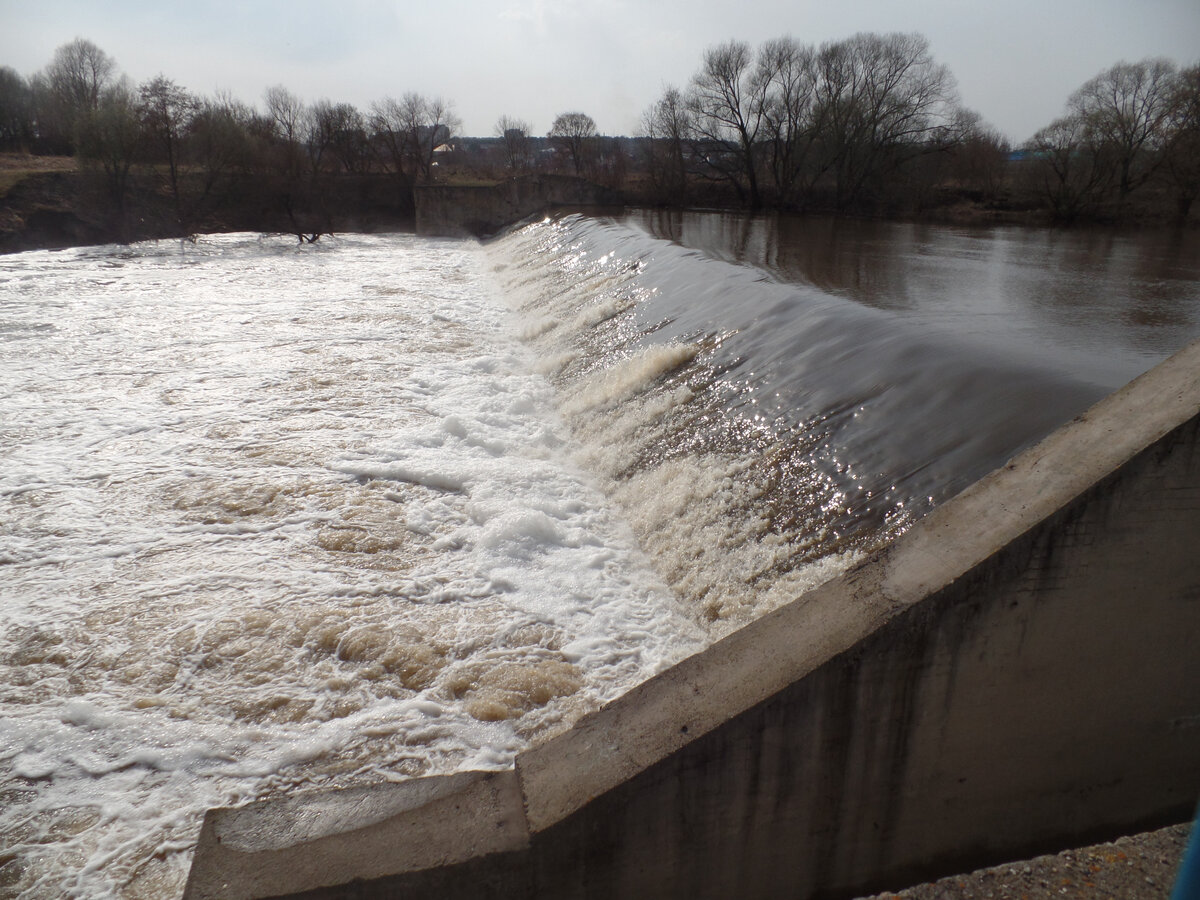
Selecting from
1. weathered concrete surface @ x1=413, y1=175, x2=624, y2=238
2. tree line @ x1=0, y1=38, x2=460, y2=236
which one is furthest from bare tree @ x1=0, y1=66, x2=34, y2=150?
weathered concrete surface @ x1=413, y1=175, x2=624, y2=238

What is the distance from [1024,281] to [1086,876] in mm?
9875

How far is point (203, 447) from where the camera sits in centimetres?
723

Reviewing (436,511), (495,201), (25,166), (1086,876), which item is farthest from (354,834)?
(25,166)

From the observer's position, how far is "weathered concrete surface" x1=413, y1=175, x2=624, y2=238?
101ft

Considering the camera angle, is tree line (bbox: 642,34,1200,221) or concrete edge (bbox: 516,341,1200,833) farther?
tree line (bbox: 642,34,1200,221)

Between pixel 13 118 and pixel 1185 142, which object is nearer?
pixel 1185 142

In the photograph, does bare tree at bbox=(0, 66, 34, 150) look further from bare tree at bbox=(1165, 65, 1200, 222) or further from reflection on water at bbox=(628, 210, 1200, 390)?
bare tree at bbox=(1165, 65, 1200, 222)

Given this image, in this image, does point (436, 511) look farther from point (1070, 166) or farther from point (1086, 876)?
point (1070, 166)

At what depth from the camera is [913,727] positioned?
8.64 feet

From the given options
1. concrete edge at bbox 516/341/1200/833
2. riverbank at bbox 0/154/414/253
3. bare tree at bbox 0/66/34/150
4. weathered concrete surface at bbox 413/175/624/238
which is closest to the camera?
concrete edge at bbox 516/341/1200/833

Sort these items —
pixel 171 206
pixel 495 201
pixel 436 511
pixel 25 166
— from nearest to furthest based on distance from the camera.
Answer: pixel 436 511 → pixel 495 201 → pixel 171 206 → pixel 25 166

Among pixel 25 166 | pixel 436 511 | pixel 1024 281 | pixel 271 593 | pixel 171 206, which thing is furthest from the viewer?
A: pixel 25 166

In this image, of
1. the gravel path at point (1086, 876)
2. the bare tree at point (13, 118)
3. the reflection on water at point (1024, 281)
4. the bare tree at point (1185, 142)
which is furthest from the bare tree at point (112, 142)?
the bare tree at point (1185, 142)

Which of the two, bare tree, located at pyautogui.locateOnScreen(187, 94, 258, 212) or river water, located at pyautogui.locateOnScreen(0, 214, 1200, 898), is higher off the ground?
bare tree, located at pyautogui.locateOnScreen(187, 94, 258, 212)
